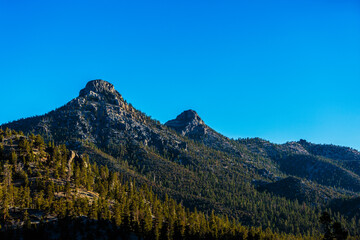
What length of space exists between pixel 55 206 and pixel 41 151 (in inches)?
2513

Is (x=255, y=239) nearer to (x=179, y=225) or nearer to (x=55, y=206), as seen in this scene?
(x=179, y=225)

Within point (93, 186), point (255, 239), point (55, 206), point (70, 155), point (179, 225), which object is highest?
point (70, 155)

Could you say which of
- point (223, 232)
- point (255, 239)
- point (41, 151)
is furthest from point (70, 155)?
point (255, 239)

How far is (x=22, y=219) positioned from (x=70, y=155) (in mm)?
77393

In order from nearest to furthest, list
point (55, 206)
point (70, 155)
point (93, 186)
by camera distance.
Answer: point (55, 206), point (93, 186), point (70, 155)

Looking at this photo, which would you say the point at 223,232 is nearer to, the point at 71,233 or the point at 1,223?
the point at 71,233

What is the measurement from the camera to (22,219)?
9494 centimetres

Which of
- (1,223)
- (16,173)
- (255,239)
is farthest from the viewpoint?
(255,239)

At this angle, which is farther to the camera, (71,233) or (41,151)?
(41,151)

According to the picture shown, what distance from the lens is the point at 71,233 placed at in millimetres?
95562

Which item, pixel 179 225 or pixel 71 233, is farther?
pixel 179 225

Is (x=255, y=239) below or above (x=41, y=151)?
below

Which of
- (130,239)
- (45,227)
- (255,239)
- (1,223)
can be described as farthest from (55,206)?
(255,239)

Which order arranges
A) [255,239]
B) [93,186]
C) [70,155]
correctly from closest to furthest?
[255,239] → [93,186] → [70,155]
